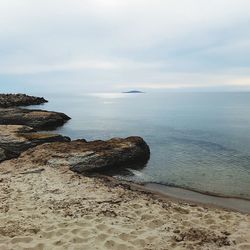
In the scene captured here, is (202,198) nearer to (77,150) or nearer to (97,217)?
(97,217)

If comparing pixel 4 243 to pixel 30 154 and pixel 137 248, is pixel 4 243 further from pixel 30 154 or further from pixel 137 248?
pixel 30 154

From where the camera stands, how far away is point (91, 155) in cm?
2014

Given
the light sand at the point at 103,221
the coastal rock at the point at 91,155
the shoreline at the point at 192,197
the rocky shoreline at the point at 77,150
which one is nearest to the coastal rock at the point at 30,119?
the rocky shoreline at the point at 77,150

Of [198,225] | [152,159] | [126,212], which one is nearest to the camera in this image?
[198,225]

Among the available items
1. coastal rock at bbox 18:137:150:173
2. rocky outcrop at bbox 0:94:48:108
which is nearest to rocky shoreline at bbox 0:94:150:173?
coastal rock at bbox 18:137:150:173

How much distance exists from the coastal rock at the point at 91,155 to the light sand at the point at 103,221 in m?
3.77

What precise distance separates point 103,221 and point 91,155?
8.92 m

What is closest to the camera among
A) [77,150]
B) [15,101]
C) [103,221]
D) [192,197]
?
[103,221]

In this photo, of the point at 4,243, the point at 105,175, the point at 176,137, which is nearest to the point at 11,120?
the point at 176,137

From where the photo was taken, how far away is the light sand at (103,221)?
996cm

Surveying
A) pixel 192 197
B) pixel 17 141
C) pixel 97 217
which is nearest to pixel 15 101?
pixel 17 141

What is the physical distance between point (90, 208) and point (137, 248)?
3.35 m

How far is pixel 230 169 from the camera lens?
22.5m

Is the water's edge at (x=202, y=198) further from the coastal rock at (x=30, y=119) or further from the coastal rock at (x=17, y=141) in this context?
the coastal rock at (x=30, y=119)
